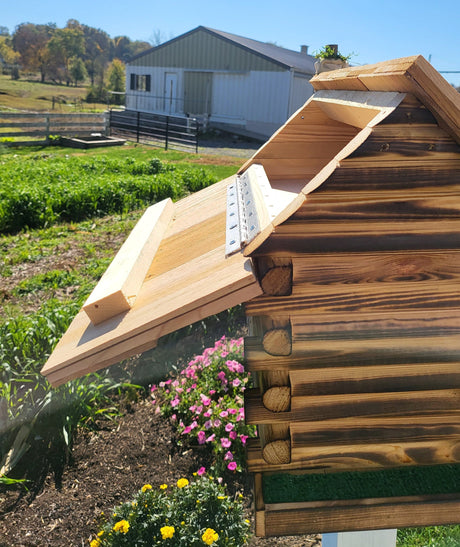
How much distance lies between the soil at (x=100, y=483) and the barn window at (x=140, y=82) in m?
29.1

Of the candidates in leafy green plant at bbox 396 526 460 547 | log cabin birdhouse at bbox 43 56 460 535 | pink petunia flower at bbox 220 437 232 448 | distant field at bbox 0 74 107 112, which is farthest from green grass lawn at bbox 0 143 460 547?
distant field at bbox 0 74 107 112

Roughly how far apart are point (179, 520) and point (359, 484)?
140cm

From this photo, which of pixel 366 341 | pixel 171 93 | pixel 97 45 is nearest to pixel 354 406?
pixel 366 341

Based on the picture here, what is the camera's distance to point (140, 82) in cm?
3097

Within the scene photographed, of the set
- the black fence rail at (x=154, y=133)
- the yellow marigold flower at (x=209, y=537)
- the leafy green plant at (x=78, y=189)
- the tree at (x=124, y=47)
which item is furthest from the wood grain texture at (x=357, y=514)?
the tree at (x=124, y=47)

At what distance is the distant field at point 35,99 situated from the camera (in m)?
41.0

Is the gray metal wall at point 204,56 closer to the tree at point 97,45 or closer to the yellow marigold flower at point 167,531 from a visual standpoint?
the yellow marigold flower at point 167,531

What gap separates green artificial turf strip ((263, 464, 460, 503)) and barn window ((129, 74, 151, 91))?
31.3 m

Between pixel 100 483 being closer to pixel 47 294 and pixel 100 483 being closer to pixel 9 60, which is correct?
pixel 47 294

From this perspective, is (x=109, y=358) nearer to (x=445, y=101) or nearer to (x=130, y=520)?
(x=445, y=101)

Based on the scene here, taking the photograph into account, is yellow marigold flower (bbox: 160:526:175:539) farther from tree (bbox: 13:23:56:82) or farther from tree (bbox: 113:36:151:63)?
tree (bbox: 113:36:151:63)

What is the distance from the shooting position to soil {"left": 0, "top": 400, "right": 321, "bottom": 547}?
10.1 feet

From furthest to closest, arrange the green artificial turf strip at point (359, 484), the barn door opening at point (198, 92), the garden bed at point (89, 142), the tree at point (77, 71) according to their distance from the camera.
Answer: the tree at point (77, 71) → the barn door opening at point (198, 92) → the garden bed at point (89, 142) → the green artificial turf strip at point (359, 484)

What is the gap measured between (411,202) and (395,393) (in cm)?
55
